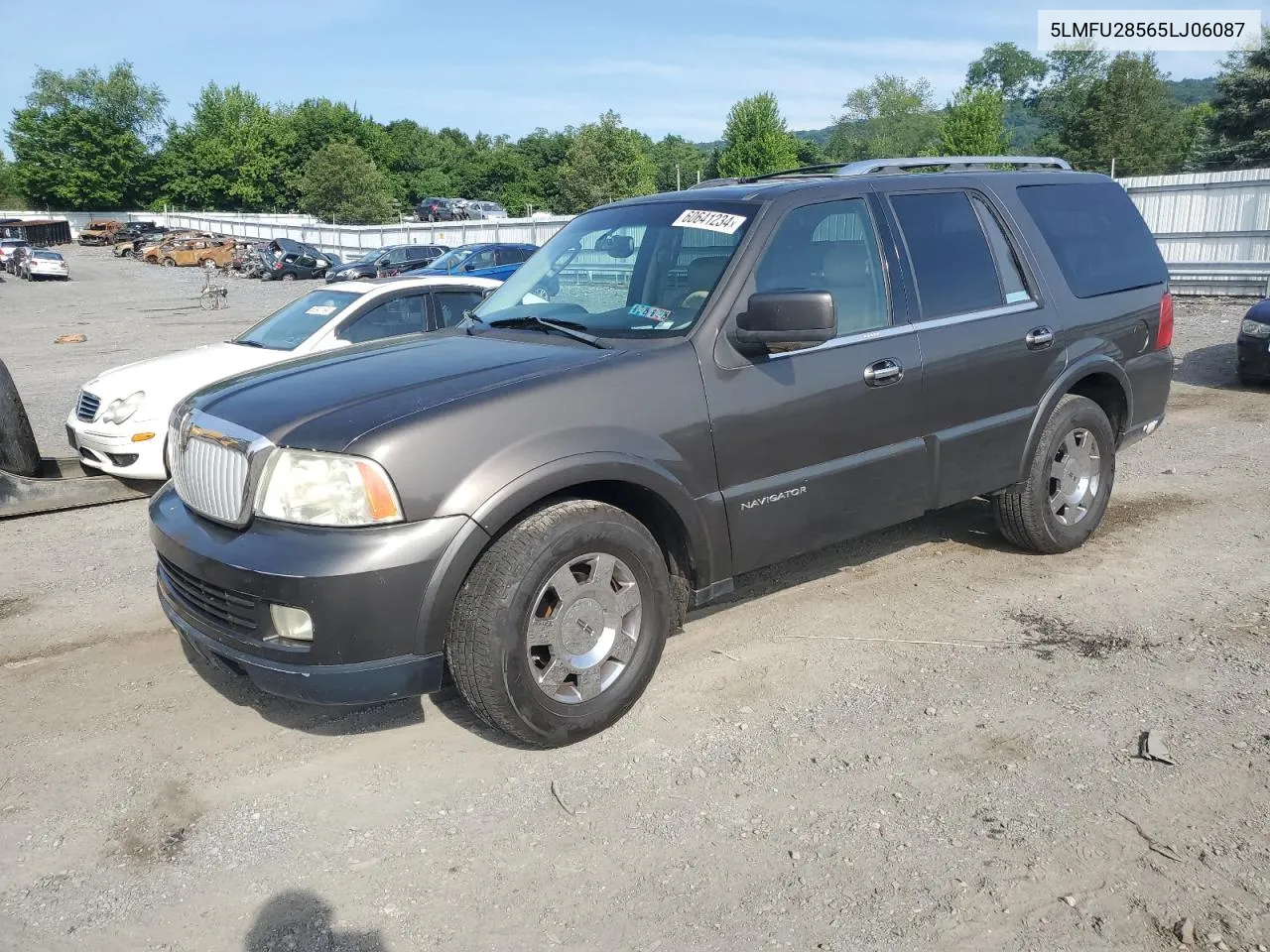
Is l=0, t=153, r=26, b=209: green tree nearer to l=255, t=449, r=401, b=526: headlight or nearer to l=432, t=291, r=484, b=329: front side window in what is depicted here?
l=432, t=291, r=484, b=329: front side window

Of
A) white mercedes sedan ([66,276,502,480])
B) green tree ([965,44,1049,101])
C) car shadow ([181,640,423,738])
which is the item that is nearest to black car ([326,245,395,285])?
white mercedes sedan ([66,276,502,480])

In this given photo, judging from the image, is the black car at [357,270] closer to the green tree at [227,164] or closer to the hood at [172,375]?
the hood at [172,375]

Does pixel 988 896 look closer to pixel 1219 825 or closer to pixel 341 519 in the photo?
pixel 1219 825

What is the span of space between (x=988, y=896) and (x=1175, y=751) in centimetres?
116

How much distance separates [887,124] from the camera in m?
102

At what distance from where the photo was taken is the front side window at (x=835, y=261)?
415 centimetres

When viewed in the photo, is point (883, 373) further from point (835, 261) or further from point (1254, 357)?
point (1254, 357)

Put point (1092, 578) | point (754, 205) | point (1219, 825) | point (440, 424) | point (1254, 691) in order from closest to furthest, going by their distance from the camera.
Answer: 1. point (1219, 825)
2. point (440, 424)
3. point (1254, 691)
4. point (754, 205)
5. point (1092, 578)

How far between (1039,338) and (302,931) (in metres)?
4.17

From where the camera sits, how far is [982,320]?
478 centimetres

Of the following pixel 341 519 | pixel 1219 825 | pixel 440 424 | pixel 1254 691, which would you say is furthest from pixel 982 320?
pixel 341 519

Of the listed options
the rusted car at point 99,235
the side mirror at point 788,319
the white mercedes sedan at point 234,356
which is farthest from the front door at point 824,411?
the rusted car at point 99,235

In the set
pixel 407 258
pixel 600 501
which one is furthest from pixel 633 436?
pixel 407 258

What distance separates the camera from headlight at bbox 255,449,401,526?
3164 mm
